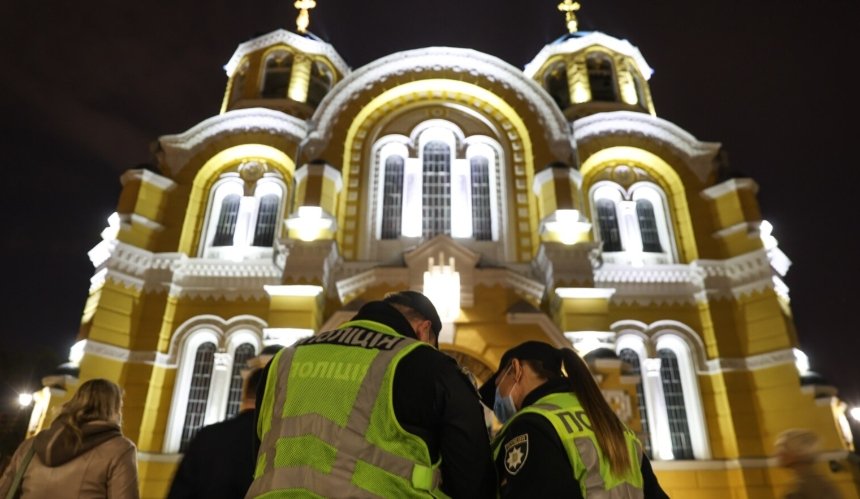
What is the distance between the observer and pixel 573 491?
3.07 metres

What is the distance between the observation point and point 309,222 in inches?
593

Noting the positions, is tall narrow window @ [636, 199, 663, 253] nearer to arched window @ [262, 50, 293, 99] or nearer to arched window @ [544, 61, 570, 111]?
arched window @ [544, 61, 570, 111]

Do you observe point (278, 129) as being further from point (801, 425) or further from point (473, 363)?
point (801, 425)

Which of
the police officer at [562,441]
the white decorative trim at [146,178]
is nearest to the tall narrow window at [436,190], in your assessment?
the white decorative trim at [146,178]

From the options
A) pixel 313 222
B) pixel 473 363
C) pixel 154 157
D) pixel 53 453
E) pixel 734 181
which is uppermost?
pixel 154 157

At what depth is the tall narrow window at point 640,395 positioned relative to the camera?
13953 mm

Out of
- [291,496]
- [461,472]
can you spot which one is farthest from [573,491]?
[291,496]

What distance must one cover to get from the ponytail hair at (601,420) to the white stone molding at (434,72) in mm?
14839

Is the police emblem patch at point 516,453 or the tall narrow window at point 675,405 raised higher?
the tall narrow window at point 675,405

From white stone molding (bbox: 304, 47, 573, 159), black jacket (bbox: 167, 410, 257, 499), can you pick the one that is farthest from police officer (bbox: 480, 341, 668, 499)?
white stone molding (bbox: 304, 47, 573, 159)

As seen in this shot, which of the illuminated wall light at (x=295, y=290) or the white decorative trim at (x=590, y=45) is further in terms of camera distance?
the white decorative trim at (x=590, y=45)

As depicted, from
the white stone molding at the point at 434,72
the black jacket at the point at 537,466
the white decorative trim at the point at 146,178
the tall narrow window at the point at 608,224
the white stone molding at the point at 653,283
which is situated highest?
the white stone molding at the point at 434,72

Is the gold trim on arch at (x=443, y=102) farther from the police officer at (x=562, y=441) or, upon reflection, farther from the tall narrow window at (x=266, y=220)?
the police officer at (x=562, y=441)

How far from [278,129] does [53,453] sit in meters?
15.1
